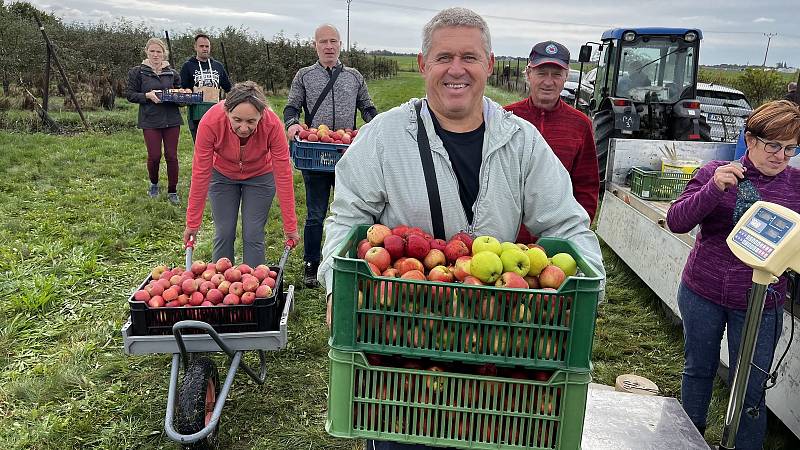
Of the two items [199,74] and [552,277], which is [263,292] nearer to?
[552,277]

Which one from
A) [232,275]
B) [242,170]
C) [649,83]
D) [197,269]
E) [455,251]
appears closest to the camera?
[455,251]

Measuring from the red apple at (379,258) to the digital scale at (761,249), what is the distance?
1.27 meters

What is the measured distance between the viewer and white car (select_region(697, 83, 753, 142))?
1058 cm

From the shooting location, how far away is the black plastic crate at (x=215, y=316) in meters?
3.16

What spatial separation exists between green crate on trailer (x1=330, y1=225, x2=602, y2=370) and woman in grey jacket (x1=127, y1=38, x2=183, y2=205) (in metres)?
6.87

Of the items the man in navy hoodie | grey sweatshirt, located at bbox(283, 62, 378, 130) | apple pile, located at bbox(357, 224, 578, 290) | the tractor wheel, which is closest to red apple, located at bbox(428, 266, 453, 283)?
apple pile, located at bbox(357, 224, 578, 290)

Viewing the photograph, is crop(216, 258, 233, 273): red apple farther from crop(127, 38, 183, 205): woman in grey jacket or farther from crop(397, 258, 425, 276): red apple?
crop(127, 38, 183, 205): woman in grey jacket

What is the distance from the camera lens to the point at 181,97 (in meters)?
7.55

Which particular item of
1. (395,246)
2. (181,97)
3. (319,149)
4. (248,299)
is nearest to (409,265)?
(395,246)

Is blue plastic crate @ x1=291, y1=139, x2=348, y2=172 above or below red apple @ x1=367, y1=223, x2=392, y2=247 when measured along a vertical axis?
below

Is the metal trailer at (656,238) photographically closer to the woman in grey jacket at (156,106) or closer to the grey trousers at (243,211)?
the grey trousers at (243,211)

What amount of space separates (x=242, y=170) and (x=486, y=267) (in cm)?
311

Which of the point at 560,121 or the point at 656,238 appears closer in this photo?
the point at 560,121

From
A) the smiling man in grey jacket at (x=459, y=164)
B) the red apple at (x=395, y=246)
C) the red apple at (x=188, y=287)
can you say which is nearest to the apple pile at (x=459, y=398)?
the red apple at (x=395, y=246)
